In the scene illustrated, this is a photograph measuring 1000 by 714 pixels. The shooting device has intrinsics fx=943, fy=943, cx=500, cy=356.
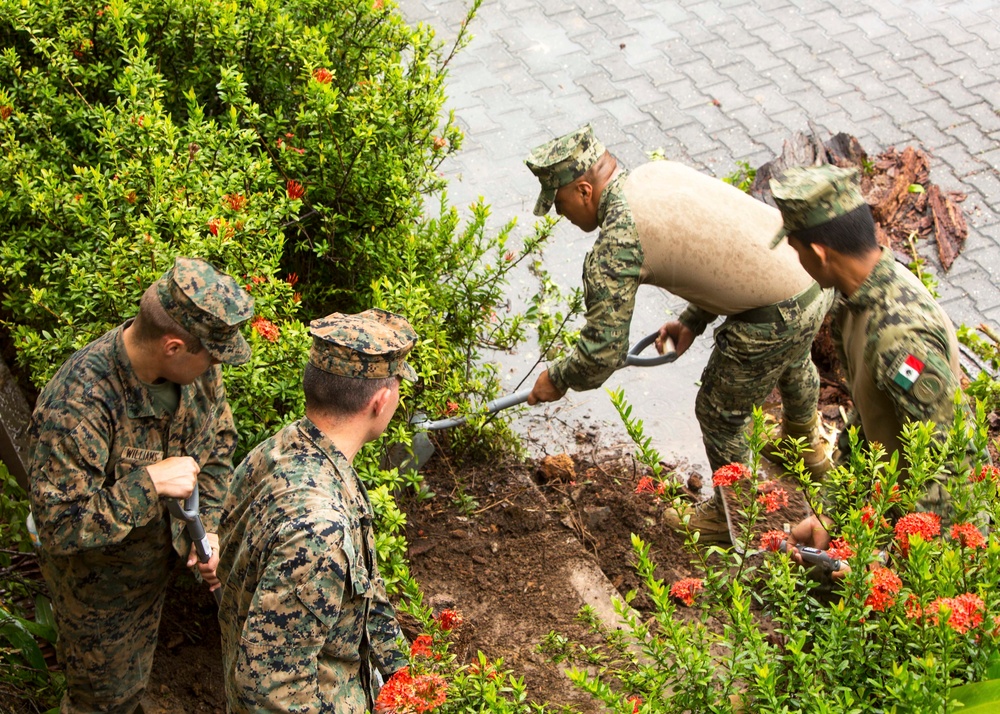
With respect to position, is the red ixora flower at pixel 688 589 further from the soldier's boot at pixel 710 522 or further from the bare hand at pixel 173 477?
the soldier's boot at pixel 710 522

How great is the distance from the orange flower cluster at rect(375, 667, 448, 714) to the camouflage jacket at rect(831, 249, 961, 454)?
1.74 meters

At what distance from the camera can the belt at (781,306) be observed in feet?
13.5

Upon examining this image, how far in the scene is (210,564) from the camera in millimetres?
3371

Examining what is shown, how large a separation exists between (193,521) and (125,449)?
339mm

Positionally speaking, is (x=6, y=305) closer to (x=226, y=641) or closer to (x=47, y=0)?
(x=47, y=0)

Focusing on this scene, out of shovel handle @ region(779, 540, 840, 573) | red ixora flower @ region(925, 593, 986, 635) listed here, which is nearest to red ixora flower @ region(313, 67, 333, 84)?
shovel handle @ region(779, 540, 840, 573)

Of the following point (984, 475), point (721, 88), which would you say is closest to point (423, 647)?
point (984, 475)

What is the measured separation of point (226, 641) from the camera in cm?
301

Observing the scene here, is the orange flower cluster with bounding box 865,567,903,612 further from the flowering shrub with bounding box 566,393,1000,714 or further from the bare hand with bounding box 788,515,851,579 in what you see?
the bare hand with bounding box 788,515,851,579

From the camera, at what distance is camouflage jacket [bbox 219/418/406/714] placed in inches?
99.7

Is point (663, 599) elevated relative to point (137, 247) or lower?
lower

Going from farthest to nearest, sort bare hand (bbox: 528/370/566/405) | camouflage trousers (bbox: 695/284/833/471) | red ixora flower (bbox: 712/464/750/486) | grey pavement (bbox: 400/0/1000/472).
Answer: grey pavement (bbox: 400/0/1000/472) < bare hand (bbox: 528/370/566/405) < camouflage trousers (bbox: 695/284/833/471) < red ixora flower (bbox: 712/464/750/486)

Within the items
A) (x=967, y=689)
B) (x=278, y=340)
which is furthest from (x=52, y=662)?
(x=967, y=689)

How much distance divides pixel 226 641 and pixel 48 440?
2.88 feet
